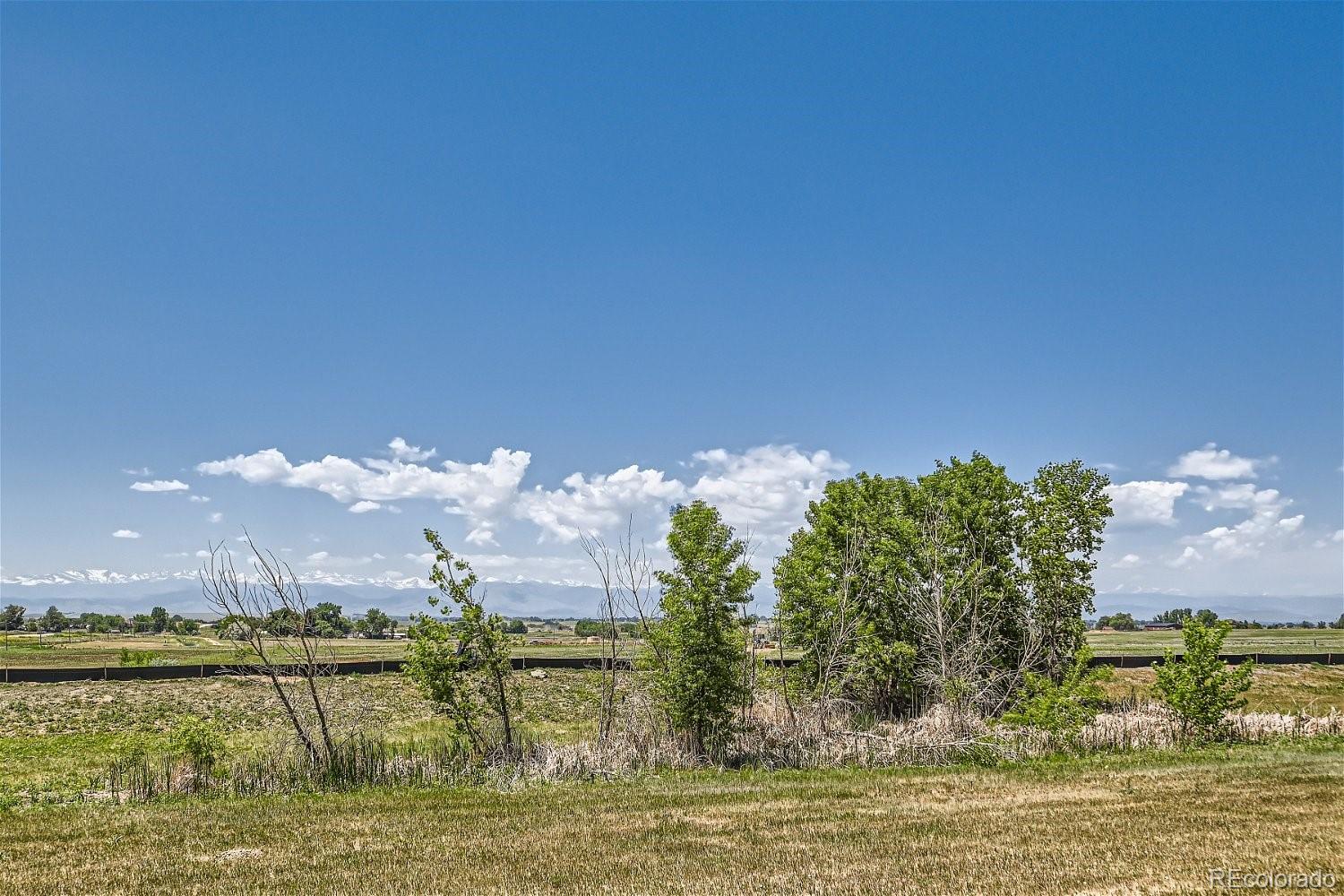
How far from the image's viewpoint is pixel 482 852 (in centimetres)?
1102

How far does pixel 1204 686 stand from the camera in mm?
22359

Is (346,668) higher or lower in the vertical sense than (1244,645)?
higher

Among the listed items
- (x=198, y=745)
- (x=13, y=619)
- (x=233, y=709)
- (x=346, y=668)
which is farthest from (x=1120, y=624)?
Result: (x=13, y=619)

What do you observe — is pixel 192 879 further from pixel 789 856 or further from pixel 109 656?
pixel 109 656

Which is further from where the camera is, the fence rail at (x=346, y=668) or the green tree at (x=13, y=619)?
the green tree at (x=13, y=619)

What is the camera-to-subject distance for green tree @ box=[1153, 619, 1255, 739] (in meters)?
22.1

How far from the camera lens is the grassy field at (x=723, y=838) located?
31.3ft

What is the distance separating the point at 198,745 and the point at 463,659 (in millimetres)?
5661

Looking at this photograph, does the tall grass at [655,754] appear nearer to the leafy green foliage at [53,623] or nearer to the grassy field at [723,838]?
the grassy field at [723,838]

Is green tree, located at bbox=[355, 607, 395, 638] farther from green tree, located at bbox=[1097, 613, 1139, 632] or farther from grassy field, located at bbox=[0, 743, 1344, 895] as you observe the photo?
grassy field, located at bbox=[0, 743, 1344, 895]

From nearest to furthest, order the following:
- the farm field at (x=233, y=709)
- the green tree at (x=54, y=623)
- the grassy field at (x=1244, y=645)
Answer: the farm field at (x=233, y=709) → the grassy field at (x=1244, y=645) → the green tree at (x=54, y=623)

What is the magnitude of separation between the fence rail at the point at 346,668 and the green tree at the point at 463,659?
587 inches

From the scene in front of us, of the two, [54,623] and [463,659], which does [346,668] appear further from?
[54,623]

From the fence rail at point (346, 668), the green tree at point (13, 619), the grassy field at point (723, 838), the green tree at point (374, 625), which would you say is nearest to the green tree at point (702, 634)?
the grassy field at point (723, 838)
